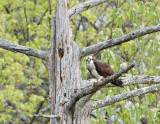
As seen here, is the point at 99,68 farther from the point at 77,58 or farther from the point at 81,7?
the point at 81,7

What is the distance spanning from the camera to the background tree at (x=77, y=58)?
565 centimetres

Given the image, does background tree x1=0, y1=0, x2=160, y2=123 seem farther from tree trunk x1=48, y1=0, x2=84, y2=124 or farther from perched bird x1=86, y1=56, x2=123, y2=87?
perched bird x1=86, y1=56, x2=123, y2=87

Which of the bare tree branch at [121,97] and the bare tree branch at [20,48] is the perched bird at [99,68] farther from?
the bare tree branch at [20,48]

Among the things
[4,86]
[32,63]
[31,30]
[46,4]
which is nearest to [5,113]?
[4,86]

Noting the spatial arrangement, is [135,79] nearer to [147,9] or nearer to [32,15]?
[147,9]

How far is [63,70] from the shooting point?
5.75 m

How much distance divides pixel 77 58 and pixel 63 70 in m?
0.36

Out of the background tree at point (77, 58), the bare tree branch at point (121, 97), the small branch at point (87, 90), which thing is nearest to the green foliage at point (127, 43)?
the background tree at point (77, 58)

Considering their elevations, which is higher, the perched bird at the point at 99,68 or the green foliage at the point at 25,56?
the green foliage at the point at 25,56

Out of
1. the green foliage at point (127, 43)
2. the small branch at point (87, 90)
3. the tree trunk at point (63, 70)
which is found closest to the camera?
the small branch at point (87, 90)

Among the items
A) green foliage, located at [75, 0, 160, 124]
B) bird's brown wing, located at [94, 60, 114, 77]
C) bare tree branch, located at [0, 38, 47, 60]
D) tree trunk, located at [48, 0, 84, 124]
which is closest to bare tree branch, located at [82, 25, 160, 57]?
tree trunk, located at [48, 0, 84, 124]

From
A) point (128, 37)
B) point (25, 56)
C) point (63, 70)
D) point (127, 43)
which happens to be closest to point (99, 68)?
point (63, 70)

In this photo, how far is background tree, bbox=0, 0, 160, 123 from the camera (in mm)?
5650

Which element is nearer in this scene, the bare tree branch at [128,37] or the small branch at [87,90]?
the small branch at [87,90]
